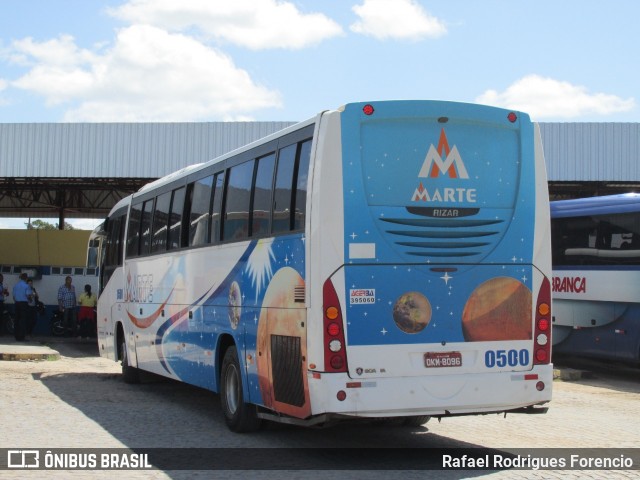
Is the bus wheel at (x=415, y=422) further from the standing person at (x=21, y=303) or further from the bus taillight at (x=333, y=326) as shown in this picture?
the standing person at (x=21, y=303)

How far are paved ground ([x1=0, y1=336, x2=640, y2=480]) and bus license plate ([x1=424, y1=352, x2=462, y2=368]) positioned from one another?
39.3 inches

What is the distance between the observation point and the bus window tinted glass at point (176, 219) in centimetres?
1327

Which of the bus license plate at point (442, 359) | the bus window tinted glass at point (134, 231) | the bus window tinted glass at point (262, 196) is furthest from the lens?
the bus window tinted glass at point (134, 231)

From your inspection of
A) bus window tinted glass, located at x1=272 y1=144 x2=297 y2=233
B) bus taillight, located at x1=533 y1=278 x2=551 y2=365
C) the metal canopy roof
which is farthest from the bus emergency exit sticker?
the metal canopy roof

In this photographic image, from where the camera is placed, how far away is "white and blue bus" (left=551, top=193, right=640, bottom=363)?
56.1 feet

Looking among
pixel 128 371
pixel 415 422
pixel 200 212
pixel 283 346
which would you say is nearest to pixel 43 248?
pixel 128 371

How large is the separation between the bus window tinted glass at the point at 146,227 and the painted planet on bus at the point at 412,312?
23.3ft

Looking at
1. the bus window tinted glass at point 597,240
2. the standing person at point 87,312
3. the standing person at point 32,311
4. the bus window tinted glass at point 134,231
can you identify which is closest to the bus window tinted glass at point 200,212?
the bus window tinted glass at point 134,231

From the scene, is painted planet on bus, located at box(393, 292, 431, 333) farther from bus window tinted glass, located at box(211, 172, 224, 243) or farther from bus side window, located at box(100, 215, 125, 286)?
bus side window, located at box(100, 215, 125, 286)

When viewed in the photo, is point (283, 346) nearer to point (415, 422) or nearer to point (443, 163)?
point (443, 163)

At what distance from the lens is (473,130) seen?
30.4ft

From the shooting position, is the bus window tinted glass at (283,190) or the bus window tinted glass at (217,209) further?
the bus window tinted glass at (217,209)

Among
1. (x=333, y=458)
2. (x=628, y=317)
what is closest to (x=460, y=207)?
(x=333, y=458)

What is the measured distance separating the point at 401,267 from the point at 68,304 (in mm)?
21260
